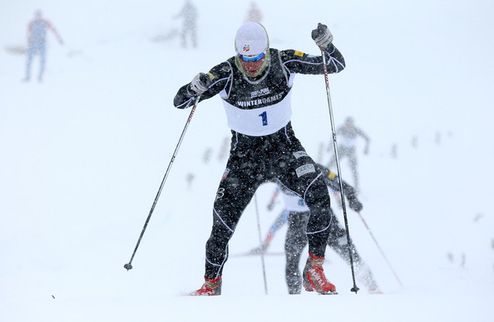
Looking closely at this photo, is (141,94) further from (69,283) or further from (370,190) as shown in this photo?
(69,283)

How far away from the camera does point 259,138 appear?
481 cm

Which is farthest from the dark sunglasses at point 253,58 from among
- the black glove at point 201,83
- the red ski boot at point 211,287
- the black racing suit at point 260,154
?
the red ski boot at point 211,287

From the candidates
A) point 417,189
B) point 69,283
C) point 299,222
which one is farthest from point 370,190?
point 69,283

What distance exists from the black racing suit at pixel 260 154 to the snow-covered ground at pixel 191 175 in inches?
31.1

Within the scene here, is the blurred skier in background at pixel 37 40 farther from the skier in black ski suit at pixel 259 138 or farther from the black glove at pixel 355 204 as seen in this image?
the skier in black ski suit at pixel 259 138

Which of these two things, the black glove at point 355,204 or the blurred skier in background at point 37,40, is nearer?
the black glove at point 355,204

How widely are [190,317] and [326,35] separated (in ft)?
8.80

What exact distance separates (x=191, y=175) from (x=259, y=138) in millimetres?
7163

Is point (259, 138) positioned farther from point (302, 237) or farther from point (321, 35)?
point (302, 237)

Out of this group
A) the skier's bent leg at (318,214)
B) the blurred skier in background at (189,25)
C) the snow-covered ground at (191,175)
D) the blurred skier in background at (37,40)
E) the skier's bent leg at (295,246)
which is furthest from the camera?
the blurred skier in background at (189,25)

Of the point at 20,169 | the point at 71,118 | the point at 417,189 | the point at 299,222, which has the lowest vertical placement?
the point at 299,222

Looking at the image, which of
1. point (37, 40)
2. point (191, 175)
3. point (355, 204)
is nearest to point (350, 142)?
point (191, 175)

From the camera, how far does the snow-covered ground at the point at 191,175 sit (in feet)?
12.1

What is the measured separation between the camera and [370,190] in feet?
41.4
